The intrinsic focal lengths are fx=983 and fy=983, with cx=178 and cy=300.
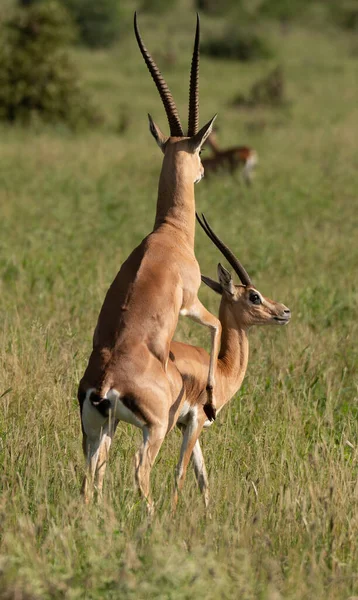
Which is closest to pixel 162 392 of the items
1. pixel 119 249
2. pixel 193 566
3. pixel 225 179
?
pixel 193 566

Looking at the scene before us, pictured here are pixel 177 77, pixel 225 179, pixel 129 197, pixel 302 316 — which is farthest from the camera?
pixel 177 77

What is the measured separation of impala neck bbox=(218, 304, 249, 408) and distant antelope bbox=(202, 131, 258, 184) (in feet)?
30.8

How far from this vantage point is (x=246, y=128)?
2062cm

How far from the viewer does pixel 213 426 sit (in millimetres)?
5062

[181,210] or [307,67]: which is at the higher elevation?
[307,67]

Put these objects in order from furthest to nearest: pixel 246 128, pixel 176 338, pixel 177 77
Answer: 1. pixel 177 77
2. pixel 246 128
3. pixel 176 338

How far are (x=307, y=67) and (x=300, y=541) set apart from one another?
29.8 meters

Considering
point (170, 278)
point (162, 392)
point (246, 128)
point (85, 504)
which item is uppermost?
point (246, 128)

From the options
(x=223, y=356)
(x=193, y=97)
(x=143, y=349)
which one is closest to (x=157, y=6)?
(x=193, y=97)

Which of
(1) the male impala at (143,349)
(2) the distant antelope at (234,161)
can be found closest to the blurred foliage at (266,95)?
(2) the distant antelope at (234,161)

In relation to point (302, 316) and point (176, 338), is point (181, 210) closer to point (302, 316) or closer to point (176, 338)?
point (176, 338)

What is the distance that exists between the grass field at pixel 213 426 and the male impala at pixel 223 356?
137 mm

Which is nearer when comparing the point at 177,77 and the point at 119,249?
the point at 119,249

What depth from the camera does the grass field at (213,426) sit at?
3.13 metres
